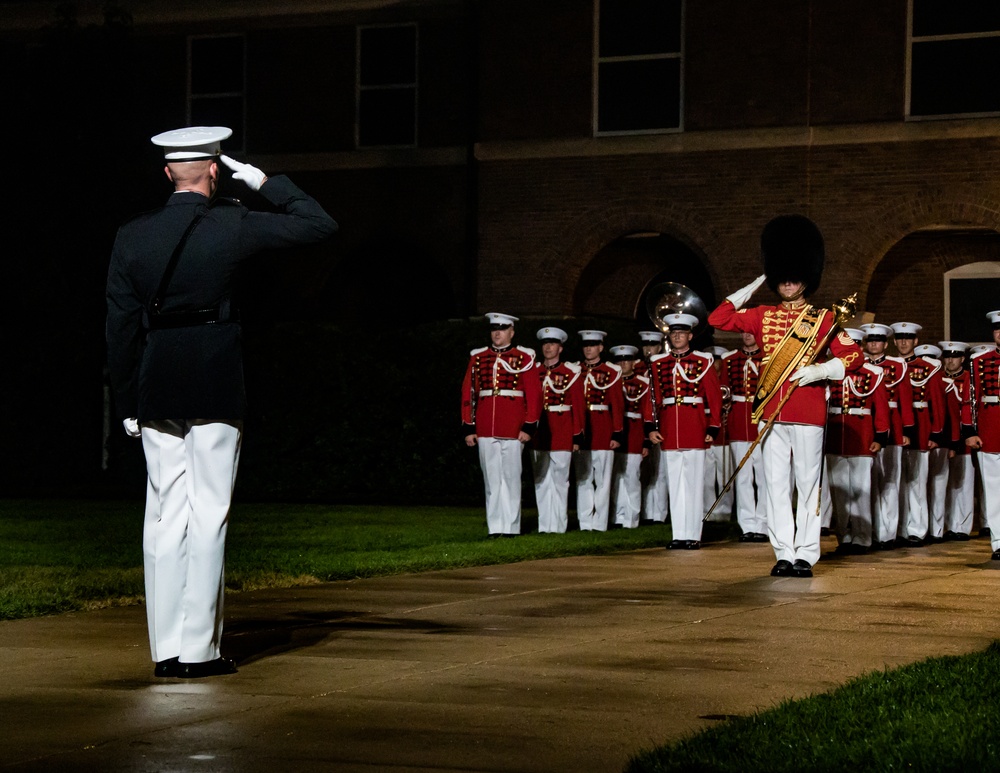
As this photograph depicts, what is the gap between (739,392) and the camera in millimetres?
17875

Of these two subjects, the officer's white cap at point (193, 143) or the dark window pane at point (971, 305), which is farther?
the dark window pane at point (971, 305)

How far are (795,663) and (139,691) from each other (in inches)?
108

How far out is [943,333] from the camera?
24734 millimetres

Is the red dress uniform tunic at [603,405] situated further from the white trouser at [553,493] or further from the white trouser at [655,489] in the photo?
the white trouser at [655,489]

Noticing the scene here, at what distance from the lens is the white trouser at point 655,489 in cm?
1969

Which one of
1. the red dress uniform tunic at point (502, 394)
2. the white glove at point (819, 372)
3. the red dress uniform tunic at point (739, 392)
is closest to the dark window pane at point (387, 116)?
the red dress uniform tunic at point (739, 392)

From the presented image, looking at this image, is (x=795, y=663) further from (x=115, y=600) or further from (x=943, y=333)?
(x=943, y=333)

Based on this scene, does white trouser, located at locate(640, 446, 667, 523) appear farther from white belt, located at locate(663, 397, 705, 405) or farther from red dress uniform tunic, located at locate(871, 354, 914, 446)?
white belt, located at locate(663, 397, 705, 405)

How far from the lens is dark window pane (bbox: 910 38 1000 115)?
74.7 feet

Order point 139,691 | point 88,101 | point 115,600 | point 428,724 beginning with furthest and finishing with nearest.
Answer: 1. point 88,101
2. point 115,600
3. point 139,691
4. point 428,724

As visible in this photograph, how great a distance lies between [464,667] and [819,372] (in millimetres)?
5333

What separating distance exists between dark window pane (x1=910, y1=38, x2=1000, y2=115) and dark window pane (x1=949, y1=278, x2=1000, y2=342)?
292cm

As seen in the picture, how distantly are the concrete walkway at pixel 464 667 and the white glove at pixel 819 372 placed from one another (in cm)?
135

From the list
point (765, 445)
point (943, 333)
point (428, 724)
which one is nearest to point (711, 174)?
point (943, 333)
